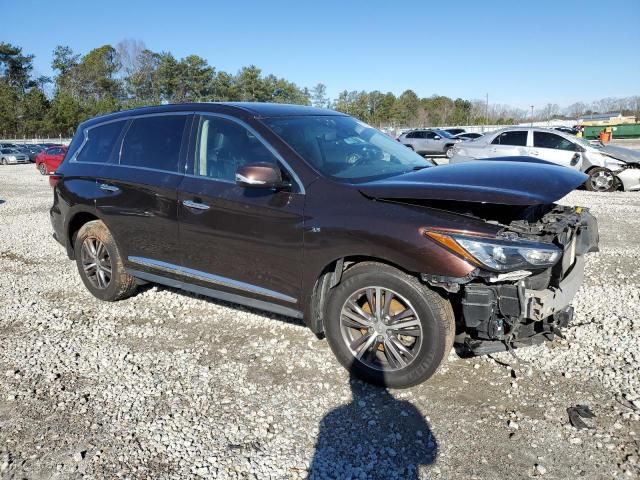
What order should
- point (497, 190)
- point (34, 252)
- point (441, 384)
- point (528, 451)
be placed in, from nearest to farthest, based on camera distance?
point (528, 451) → point (497, 190) → point (441, 384) → point (34, 252)

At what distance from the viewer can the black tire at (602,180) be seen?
481 inches

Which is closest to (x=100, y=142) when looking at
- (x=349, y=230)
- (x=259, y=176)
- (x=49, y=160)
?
(x=259, y=176)

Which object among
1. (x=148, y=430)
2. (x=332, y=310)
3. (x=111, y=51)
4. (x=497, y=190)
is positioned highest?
(x=111, y=51)

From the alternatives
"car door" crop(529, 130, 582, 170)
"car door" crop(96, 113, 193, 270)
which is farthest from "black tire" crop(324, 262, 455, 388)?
"car door" crop(529, 130, 582, 170)

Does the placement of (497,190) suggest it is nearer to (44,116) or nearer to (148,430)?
(148,430)

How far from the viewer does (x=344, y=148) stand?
395 cm

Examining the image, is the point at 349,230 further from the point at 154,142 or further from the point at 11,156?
the point at 11,156

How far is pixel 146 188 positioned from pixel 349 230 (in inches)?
81.2

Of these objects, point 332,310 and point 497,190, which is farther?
point 332,310

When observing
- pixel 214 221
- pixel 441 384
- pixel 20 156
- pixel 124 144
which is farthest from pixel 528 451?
pixel 20 156

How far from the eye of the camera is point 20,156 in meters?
34.2

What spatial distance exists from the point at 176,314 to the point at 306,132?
7.12 ft

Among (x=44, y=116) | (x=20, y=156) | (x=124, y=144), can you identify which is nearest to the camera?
(x=124, y=144)

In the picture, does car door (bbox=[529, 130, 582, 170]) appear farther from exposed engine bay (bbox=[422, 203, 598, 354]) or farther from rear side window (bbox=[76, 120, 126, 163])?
rear side window (bbox=[76, 120, 126, 163])
